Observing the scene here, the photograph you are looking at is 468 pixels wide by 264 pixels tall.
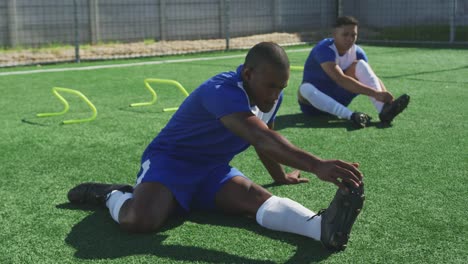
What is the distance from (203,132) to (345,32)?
3459 mm

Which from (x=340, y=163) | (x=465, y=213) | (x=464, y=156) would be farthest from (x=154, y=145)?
(x=464, y=156)

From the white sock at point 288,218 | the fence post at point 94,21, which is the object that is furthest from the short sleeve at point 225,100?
the fence post at point 94,21

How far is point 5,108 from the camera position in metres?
8.21

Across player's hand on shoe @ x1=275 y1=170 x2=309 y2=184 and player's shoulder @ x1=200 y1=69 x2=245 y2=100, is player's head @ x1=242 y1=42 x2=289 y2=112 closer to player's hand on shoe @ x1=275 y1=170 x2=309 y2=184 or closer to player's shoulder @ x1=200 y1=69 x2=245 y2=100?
player's shoulder @ x1=200 y1=69 x2=245 y2=100

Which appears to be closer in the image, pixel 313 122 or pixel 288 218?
pixel 288 218

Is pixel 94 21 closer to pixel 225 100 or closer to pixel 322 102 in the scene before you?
pixel 322 102

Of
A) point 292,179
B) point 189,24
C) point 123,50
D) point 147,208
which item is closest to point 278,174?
point 292,179

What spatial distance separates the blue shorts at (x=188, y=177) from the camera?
3.87m

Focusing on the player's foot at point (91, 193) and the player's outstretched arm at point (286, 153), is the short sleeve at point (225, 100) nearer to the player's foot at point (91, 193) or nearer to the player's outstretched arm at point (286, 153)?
the player's outstretched arm at point (286, 153)

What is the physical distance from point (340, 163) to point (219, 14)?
1711cm

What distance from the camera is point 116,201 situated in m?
3.89

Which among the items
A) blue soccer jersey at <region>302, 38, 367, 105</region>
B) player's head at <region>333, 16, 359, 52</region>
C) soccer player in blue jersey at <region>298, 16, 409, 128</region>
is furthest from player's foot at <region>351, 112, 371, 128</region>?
player's head at <region>333, 16, 359, 52</region>

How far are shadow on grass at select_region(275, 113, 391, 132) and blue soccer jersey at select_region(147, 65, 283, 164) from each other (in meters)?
2.77

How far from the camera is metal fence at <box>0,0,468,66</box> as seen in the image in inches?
637
